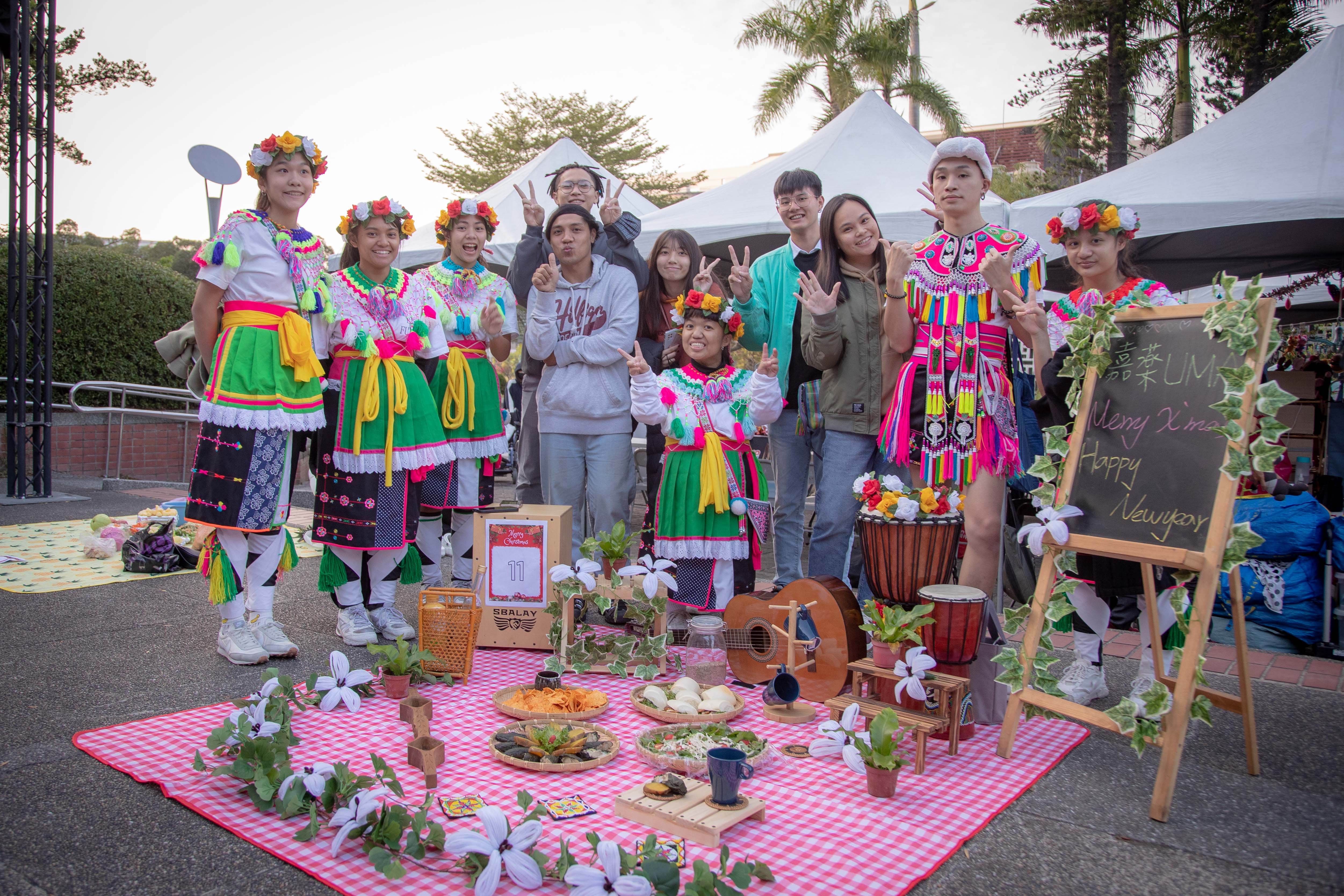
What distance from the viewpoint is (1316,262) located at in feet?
22.8

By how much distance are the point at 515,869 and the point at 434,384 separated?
289 cm

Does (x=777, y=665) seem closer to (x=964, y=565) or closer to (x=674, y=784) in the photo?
(x=964, y=565)

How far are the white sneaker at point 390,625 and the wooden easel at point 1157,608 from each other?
2.68m

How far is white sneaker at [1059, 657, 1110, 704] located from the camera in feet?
11.1

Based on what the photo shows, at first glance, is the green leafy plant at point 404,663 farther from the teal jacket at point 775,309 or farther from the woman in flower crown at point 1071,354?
the woman in flower crown at point 1071,354

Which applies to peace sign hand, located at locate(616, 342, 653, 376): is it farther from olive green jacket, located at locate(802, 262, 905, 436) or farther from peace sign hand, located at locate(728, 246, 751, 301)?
olive green jacket, located at locate(802, 262, 905, 436)

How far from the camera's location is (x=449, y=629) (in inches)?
141

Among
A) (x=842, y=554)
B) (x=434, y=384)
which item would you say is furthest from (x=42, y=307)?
(x=842, y=554)

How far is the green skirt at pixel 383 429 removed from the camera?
3.88 meters

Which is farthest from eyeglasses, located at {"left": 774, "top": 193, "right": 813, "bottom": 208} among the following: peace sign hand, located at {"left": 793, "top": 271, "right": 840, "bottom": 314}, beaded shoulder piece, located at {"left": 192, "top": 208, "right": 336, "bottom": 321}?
beaded shoulder piece, located at {"left": 192, "top": 208, "right": 336, "bottom": 321}

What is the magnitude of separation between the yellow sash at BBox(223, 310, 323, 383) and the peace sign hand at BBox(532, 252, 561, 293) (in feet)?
3.86

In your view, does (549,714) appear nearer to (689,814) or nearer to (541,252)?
(689,814)

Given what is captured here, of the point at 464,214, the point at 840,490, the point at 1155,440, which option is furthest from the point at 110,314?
the point at 1155,440

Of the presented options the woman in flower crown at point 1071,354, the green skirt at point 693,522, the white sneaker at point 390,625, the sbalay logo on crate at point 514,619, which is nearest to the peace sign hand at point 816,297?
the green skirt at point 693,522
